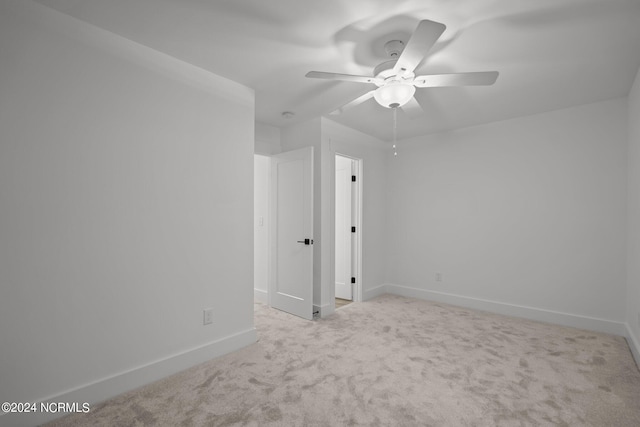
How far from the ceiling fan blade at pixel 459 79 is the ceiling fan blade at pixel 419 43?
150 millimetres

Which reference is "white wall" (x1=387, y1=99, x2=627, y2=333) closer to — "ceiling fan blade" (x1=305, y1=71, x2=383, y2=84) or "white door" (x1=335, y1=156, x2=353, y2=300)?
"white door" (x1=335, y1=156, x2=353, y2=300)

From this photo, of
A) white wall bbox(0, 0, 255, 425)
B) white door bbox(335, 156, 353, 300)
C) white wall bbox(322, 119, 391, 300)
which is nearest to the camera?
white wall bbox(0, 0, 255, 425)

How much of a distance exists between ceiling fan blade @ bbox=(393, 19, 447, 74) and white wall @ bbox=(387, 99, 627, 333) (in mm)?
2499

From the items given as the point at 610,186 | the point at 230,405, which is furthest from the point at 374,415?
the point at 610,186

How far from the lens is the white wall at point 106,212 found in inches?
64.5

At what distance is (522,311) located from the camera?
352 centimetres

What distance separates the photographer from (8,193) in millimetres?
1602

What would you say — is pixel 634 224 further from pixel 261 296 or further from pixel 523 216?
pixel 261 296

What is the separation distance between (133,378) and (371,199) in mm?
3425

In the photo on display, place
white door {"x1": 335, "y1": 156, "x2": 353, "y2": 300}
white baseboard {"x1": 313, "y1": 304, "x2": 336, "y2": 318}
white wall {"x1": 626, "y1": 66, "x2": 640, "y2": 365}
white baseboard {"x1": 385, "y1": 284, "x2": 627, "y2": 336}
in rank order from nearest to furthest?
white wall {"x1": 626, "y1": 66, "x2": 640, "y2": 365} → white baseboard {"x1": 385, "y1": 284, "x2": 627, "y2": 336} → white baseboard {"x1": 313, "y1": 304, "x2": 336, "y2": 318} → white door {"x1": 335, "y1": 156, "x2": 353, "y2": 300}

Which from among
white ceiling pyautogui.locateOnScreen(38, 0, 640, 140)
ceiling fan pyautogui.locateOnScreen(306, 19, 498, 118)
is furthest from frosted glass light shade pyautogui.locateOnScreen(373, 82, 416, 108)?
white ceiling pyautogui.locateOnScreen(38, 0, 640, 140)

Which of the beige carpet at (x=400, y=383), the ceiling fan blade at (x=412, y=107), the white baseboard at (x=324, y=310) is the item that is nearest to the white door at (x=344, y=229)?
the white baseboard at (x=324, y=310)

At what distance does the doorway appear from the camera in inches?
167

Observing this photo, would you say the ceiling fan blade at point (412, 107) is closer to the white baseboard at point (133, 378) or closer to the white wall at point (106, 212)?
the white wall at point (106, 212)
